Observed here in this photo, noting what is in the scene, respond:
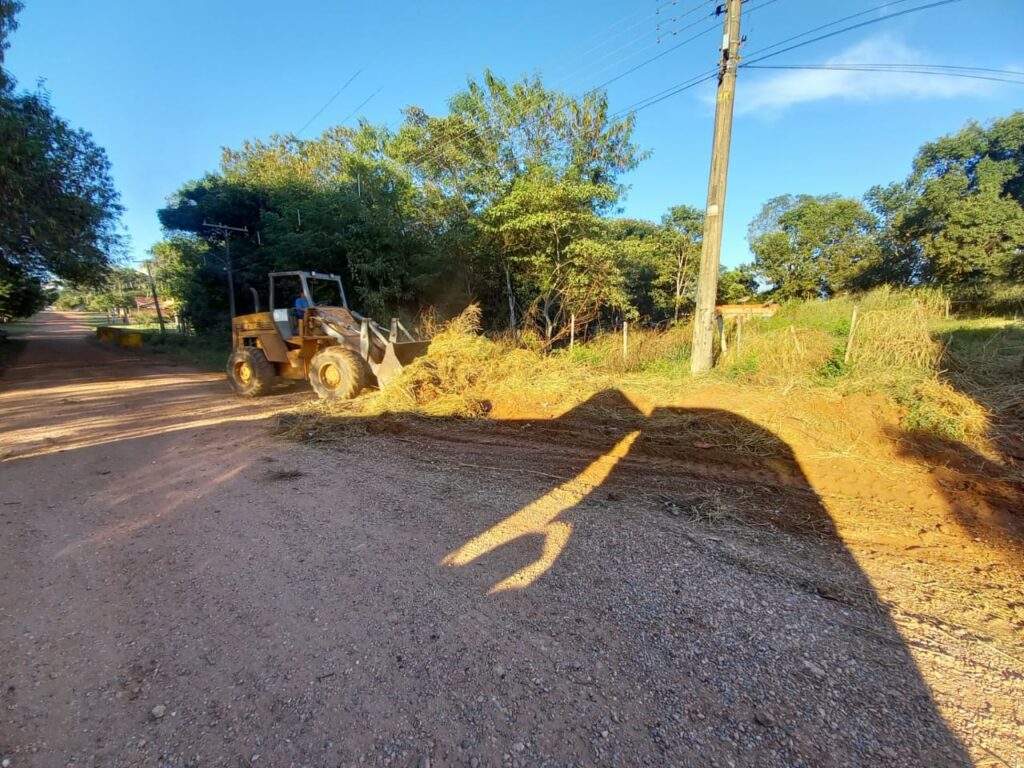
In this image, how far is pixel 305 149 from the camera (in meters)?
26.9

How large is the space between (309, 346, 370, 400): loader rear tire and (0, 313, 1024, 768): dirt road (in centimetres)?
341

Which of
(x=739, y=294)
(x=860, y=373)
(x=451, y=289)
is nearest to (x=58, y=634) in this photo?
(x=860, y=373)

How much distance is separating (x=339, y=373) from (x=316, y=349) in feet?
4.86

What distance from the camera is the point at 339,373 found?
7715 millimetres

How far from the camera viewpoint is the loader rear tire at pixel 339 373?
24.7 feet

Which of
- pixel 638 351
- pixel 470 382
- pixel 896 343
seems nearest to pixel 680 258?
pixel 638 351

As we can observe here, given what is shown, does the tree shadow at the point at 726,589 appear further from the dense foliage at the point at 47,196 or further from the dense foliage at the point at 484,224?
the dense foliage at the point at 47,196

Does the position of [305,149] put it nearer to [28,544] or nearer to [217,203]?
[217,203]

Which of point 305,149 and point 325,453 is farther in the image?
point 305,149

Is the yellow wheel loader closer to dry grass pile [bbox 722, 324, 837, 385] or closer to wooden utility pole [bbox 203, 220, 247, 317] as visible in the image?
dry grass pile [bbox 722, 324, 837, 385]

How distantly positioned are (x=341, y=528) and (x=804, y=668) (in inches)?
117

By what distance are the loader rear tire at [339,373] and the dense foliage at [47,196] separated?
746 centimetres

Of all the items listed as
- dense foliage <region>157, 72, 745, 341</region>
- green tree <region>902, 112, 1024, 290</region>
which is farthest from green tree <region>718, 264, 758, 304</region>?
dense foliage <region>157, 72, 745, 341</region>

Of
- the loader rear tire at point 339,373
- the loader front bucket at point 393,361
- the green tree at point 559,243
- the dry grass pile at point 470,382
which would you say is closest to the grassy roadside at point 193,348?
the loader rear tire at point 339,373
